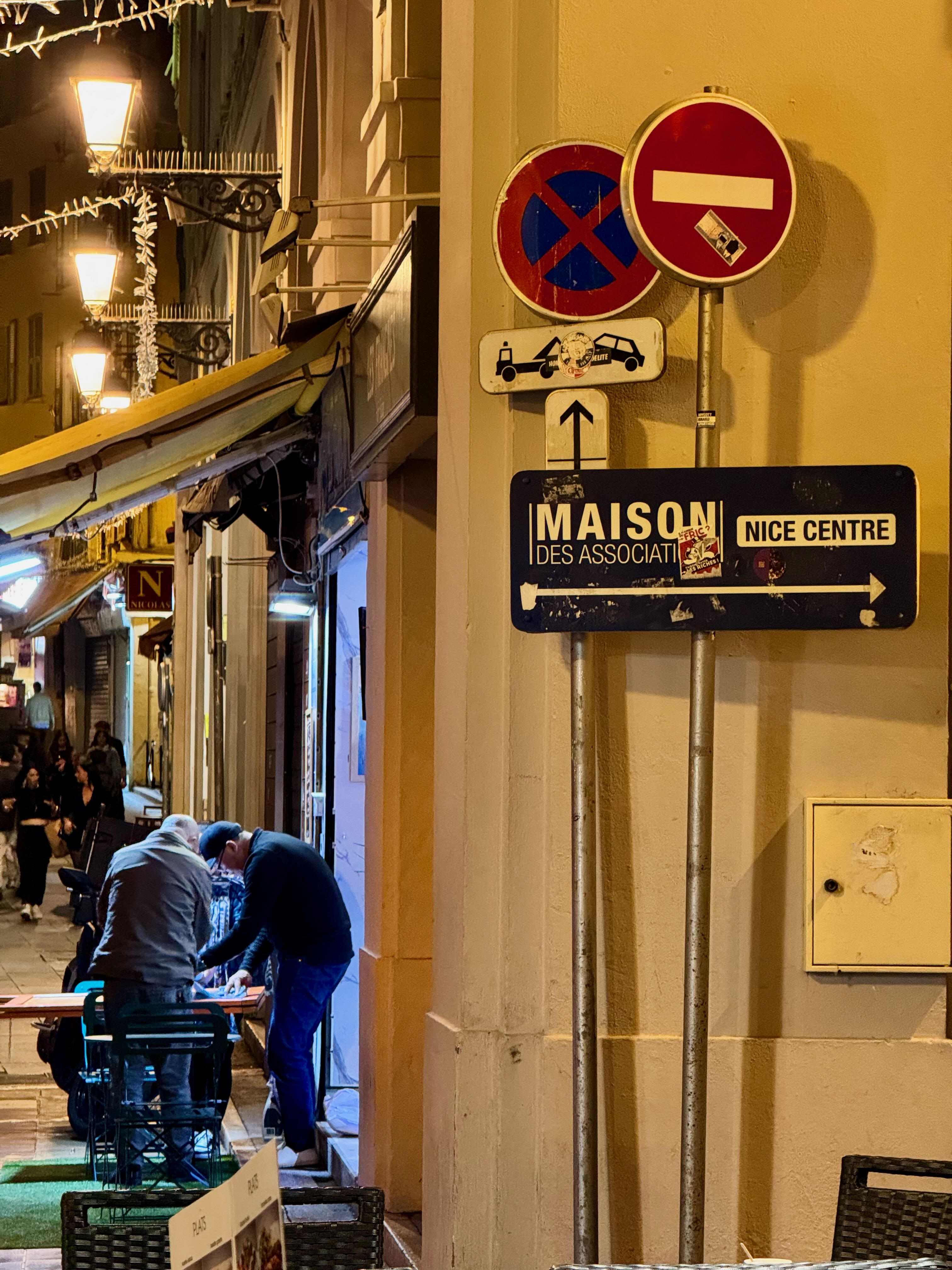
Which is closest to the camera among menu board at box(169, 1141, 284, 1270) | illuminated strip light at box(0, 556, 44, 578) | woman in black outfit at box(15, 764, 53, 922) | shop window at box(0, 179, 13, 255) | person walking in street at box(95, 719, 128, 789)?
menu board at box(169, 1141, 284, 1270)

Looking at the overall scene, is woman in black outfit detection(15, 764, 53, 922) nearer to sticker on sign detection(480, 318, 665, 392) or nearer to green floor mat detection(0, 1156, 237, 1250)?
green floor mat detection(0, 1156, 237, 1250)

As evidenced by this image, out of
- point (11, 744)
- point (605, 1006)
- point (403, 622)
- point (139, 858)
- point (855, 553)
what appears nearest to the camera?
point (855, 553)

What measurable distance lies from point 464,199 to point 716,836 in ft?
6.27

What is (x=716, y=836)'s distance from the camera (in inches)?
187

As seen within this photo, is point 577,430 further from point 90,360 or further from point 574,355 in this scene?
point 90,360

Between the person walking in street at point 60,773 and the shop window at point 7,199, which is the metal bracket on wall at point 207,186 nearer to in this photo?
the person walking in street at point 60,773

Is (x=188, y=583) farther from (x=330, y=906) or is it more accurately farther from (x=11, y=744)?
(x=330, y=906)

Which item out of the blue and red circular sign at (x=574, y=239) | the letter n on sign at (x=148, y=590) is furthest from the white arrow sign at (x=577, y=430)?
the letter n on sign at (x=148, y=590)

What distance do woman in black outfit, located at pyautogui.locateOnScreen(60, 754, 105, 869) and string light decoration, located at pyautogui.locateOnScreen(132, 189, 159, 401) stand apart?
5378 millimetres

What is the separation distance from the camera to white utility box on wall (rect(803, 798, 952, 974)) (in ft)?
15.2

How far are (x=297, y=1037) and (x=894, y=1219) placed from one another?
593 cm

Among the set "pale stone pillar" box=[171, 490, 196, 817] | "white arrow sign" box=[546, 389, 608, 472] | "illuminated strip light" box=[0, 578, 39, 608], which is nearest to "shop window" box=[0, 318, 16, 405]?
"illuminated strip light" box=[0, 578, 39, 608]

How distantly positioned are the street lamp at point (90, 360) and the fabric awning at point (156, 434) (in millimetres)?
8865

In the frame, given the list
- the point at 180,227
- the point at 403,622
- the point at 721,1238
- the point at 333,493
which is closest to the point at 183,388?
the point at 333,493
